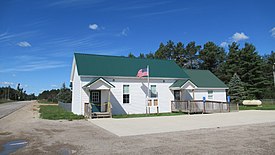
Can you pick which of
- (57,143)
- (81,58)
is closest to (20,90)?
(81,58)

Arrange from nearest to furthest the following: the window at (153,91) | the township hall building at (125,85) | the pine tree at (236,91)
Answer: the township hall building at (125,85) < the window at (153,91) < the pine tree at (236,91)

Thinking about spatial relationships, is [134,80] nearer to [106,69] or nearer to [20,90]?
[106,69]

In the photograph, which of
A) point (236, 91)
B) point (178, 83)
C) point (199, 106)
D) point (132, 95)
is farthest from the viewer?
point (236, 91)

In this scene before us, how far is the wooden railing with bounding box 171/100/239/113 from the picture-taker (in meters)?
21.4

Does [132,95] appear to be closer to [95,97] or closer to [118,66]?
[118,66]

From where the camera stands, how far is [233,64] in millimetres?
43969

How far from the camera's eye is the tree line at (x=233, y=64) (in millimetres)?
40025

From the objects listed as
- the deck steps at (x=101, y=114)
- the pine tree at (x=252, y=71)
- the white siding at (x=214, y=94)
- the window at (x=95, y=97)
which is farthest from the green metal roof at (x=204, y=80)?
the pine tree at (x=252, y=71)

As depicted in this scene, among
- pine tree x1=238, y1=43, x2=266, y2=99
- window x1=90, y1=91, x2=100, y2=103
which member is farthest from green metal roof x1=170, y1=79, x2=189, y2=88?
pine tree x1=238, y1=43, x2=266, y2=99

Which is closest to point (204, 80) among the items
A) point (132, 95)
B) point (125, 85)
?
point (132, 95)

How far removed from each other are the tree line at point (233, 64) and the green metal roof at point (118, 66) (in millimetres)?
17398

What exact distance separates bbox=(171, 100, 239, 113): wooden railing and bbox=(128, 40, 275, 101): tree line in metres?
15.4

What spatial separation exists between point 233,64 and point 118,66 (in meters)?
29.8

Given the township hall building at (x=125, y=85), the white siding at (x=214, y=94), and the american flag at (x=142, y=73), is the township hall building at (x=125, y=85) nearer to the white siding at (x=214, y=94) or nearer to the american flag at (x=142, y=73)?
the american flag at (x=142, y=73)
